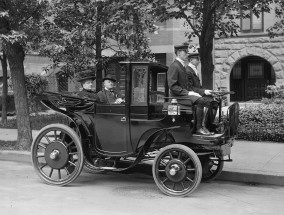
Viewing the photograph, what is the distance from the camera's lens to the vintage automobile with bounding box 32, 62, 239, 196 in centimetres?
667

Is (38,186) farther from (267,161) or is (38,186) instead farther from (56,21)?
(56,21)

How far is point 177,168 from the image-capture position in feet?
21.5

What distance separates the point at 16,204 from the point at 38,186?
118 cm

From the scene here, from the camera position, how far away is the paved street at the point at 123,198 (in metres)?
5.89

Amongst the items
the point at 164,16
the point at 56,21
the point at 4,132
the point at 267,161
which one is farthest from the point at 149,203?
the point at 4,132

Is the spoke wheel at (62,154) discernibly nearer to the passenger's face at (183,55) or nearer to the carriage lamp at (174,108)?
the carriage lamp at (174,108)

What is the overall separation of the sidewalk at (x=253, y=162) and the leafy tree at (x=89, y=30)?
3395 mm

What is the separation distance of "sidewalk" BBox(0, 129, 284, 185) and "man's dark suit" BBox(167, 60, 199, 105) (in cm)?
198

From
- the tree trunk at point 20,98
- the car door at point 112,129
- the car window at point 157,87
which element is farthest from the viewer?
the tree trunk at point 20,98

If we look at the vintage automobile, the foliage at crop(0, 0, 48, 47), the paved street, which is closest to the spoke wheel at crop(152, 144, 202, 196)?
the vintage automobile

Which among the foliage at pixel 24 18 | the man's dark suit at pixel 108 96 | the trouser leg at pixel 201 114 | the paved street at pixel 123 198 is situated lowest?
the paved street at pixel 123 198

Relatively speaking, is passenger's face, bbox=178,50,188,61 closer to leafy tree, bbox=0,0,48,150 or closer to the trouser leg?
the trouser leg

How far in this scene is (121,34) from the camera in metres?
12.5

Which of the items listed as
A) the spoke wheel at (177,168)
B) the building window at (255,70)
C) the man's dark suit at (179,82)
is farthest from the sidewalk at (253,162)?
the building window at (255,70)
